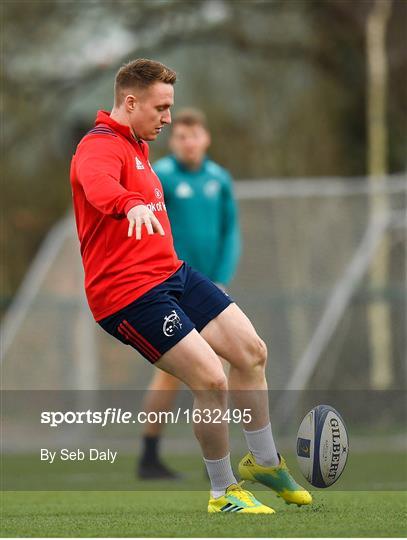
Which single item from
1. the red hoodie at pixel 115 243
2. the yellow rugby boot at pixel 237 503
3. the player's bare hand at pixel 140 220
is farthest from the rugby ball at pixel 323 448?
the player's bare hand at pixel 140 220

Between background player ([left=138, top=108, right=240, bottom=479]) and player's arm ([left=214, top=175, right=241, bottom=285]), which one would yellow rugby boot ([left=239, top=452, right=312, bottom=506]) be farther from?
player's arm ([left=214, top=175, right=241, bottom=285])

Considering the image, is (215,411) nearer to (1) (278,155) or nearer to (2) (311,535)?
(2) (311,535)

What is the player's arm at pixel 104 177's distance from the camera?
5613 mm

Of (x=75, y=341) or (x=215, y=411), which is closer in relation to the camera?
(x=215, y=411)

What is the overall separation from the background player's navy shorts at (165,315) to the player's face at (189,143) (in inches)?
124

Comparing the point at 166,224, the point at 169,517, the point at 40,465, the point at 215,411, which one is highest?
the point at 166,224

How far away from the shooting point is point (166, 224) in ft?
20.6

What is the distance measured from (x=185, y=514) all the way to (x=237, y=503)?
0.33 meters

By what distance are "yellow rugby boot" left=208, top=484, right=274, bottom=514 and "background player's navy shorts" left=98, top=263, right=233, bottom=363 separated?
28.7 inches

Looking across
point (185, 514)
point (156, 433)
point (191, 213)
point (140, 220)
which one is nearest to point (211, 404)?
point (185, 514)

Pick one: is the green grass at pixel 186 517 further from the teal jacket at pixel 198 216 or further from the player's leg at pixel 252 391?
the teal jacket at pixel 198 216

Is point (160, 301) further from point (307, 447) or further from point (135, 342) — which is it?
point (307, 447)

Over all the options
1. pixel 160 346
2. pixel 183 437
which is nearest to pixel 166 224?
pixel 160 346

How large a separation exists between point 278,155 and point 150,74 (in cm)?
1214
